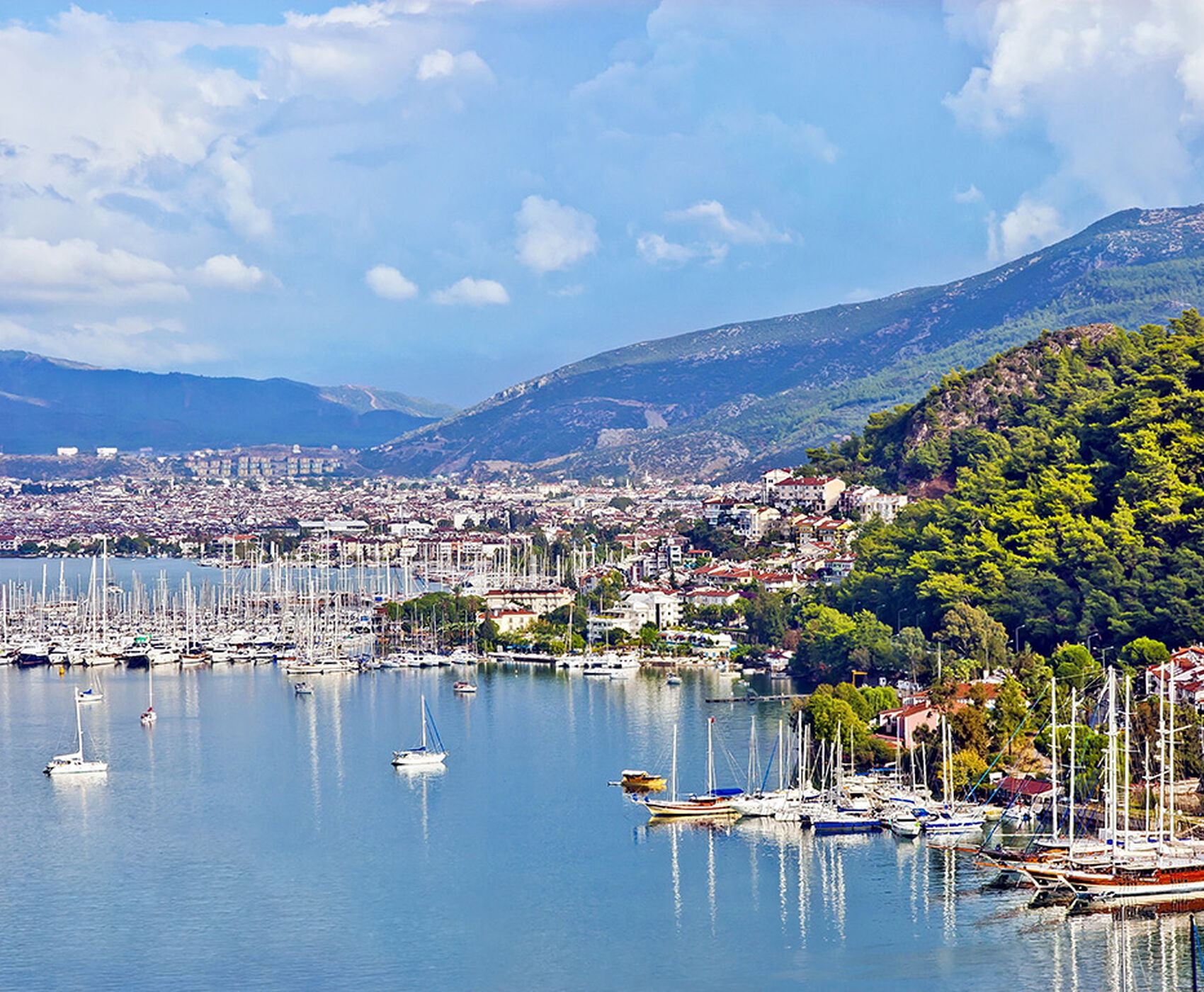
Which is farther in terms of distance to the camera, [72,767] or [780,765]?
[72,767]

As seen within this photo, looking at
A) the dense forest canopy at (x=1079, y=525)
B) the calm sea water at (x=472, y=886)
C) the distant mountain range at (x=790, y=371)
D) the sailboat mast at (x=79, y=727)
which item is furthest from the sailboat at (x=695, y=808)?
the distant mountain range at (x=790, y=371)

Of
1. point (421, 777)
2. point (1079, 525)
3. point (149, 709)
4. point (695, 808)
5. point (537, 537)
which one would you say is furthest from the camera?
point (537, 537)

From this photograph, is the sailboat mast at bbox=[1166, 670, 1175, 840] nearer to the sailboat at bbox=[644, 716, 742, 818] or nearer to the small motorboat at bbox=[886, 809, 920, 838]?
the small motorboat at bbox=[886, 809, 920, 838]

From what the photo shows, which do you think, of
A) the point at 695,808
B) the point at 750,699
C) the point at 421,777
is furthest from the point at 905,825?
the point at 750,699

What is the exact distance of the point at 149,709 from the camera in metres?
33.8

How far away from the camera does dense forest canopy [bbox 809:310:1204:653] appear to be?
31672 millimetres

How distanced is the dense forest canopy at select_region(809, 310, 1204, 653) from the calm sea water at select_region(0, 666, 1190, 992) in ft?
19.1

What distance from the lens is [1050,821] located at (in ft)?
72.2

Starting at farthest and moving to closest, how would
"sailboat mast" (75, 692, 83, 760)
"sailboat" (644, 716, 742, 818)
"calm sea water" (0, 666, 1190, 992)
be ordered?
"sailboat mast" (75, 692, 83, 760) → "sailboat" (644, 716, 742, 818) → "calm sea water" (0, 666, 1190, 992)

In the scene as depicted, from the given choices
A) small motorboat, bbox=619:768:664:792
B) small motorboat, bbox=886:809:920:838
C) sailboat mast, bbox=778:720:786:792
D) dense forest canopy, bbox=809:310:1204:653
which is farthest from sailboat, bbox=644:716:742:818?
dense forest canopy, bbox=809:310:1204:653

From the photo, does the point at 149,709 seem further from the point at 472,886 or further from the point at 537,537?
the point at 537,537

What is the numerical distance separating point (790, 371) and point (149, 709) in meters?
118

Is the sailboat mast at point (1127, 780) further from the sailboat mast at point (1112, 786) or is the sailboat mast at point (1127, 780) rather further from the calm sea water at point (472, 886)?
the calm sea water at point (472, 886)

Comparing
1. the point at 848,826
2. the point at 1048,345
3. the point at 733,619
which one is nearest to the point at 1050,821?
the point at 848,826
